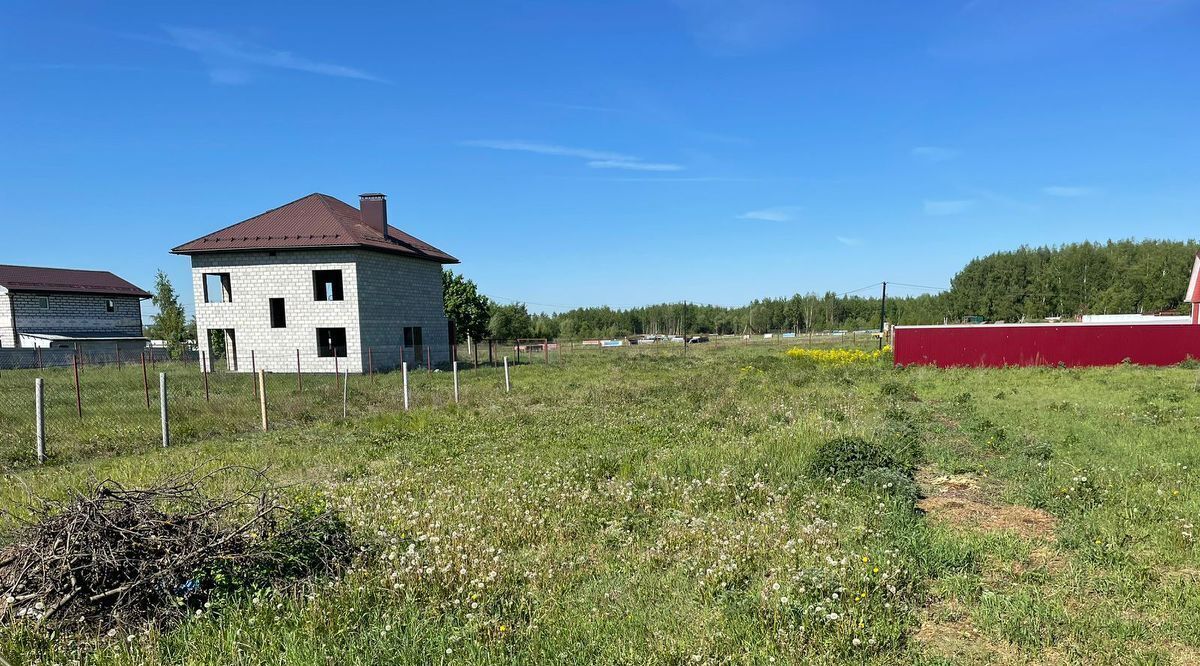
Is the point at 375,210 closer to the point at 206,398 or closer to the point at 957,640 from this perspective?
Answer: the point at 206,398

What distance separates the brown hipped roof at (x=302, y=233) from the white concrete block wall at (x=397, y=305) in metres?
0.81

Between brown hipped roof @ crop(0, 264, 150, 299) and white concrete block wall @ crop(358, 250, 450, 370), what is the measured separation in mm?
27168

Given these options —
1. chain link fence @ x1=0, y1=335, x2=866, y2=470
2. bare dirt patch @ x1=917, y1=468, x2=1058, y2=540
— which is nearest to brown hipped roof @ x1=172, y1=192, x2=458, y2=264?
chain link fence @ x1=0, y1=335, x2=866, y2=470

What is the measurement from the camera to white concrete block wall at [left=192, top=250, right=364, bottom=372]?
26.1 meters

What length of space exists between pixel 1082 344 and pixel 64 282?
58.4 metres

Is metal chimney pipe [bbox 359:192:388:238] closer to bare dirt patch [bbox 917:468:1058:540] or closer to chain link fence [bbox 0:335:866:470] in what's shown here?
chain link fence [bbox 0:335:866:470]

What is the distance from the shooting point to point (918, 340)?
24328mm

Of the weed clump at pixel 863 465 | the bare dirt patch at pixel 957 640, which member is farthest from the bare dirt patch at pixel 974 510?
the bare dirt patch at pixel 957 640

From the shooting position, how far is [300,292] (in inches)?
1045

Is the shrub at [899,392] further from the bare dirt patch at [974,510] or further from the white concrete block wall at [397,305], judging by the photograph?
the white concrete block wall at [397,305]

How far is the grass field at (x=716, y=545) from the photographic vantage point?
373 centimetres

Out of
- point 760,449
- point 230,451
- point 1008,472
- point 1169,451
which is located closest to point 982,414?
point 1169,451

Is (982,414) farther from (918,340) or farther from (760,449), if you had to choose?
(918,340)

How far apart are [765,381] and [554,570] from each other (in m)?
16.0
